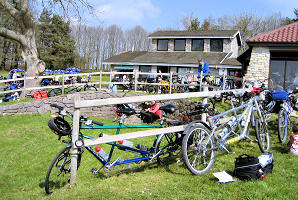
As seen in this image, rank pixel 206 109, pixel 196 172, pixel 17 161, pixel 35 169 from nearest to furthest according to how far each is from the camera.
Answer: pixel 196 172 < pixel 206 109 < pixel 35 169 < pixel 17 161

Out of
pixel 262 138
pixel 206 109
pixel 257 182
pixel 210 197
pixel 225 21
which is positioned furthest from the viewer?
pixel 225 21

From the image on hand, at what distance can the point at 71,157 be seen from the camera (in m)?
3.88

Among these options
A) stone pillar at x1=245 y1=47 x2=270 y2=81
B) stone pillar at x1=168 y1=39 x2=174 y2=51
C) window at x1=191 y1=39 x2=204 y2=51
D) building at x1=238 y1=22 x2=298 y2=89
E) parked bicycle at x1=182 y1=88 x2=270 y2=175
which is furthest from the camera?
stone pillar at x1=168 y1=39 x2=174 y2=51

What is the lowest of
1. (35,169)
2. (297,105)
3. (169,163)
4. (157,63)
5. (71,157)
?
(35,169)

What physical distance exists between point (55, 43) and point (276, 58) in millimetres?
37645

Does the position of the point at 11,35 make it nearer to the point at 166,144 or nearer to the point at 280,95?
the point at 166,144

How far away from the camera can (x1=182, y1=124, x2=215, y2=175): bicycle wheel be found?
4043mm

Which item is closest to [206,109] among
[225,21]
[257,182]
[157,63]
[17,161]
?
[257,182]

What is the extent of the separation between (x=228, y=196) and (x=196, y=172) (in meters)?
0.73

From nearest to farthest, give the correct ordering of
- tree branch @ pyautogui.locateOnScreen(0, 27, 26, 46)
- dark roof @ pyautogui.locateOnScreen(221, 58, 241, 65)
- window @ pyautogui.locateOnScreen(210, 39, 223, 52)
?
1. tree branch @ pyautogui.locateOnScreen(0, 27, 26, 46)
2. dark roof @ pyautogui.locateOnScreen(221, 58, 241, 65)
3. window @ pyautogui.locateOnScreen(210, 39, 223, 52)

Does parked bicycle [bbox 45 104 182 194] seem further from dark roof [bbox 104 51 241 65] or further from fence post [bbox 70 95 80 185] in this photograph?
dark roof [bbox 104 51 241 65]

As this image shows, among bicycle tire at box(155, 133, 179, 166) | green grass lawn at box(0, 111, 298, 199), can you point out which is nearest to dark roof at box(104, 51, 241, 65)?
green grass lawn at box(0, 111, 298, 199)

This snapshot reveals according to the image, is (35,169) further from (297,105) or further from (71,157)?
(297,105)

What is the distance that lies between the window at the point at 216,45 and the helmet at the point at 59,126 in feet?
81.8
